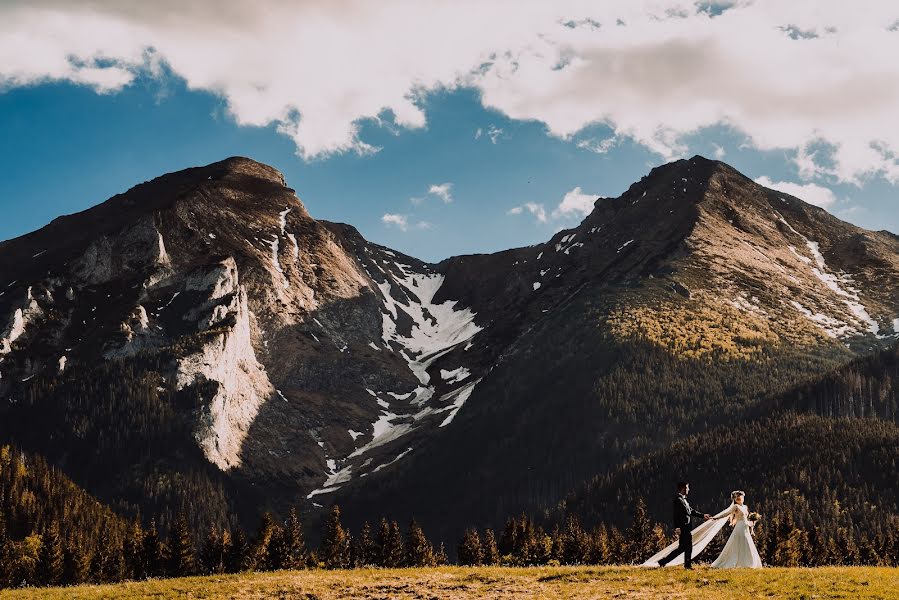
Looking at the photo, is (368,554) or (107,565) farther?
(368,554)

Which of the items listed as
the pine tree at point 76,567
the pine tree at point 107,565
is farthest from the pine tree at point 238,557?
the pine tree at point 76,567

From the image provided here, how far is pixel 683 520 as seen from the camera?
34.3 m

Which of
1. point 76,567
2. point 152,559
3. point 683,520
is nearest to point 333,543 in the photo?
point 152,559

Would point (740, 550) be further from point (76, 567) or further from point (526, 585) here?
point (76, 567)

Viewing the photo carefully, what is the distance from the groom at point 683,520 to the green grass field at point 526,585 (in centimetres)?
94

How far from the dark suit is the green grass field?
0.90m

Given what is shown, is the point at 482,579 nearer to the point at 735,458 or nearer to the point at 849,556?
the point at 849,556

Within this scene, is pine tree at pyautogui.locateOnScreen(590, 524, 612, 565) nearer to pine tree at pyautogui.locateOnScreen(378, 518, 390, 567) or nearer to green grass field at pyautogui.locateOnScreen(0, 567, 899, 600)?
pine tree at pyautogui.locateOnScreen(378, 518, 390, 567)

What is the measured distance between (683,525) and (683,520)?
649 mm

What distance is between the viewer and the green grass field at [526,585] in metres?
31.3

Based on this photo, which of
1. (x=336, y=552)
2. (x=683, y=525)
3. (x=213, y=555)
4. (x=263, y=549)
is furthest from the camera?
(x=336, y=552)

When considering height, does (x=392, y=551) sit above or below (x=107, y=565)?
below

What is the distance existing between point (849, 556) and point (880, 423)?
3456 inches

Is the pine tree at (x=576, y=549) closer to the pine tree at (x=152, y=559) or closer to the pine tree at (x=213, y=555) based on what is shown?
the pine tree at (x=213, y=555)
